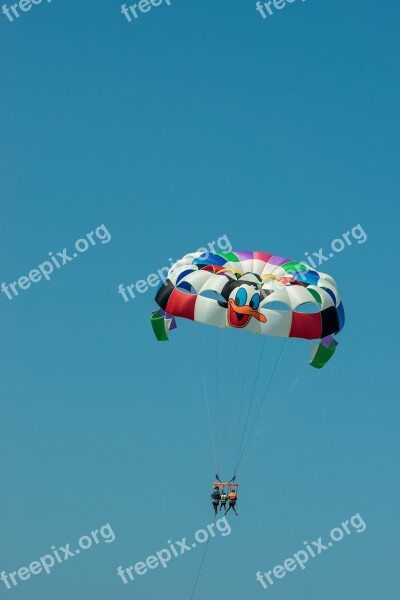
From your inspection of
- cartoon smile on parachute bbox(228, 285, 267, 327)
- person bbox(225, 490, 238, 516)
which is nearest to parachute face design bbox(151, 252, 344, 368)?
cartoon smile on parachute bbox(228, 285, 267, 327)

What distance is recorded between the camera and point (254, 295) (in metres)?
37.0

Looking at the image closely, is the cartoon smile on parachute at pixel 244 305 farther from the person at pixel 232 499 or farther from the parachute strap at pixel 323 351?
the person at pixel 232 499

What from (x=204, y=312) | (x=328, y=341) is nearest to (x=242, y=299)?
(x=204, y=312)

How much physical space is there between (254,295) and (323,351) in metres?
3.65

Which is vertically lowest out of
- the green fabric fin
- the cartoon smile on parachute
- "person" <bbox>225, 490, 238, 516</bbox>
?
"person" <bbox>225, 490, 238, 516</bbox>

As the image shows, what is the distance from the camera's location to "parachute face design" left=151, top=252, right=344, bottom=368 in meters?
37.1

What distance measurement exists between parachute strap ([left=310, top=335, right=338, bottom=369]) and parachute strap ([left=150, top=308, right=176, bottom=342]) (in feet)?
15.4

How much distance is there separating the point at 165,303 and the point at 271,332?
11.6 feet

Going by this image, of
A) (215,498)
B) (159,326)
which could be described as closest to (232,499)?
(215,498)

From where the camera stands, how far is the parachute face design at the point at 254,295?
3706 centimetres

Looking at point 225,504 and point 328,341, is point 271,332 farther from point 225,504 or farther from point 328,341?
point 225,504

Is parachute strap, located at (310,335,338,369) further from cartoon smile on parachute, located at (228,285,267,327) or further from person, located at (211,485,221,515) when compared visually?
person, located at (211,485,221,515)

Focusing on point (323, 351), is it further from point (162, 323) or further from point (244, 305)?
point (162, 323)

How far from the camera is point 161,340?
39406mm
